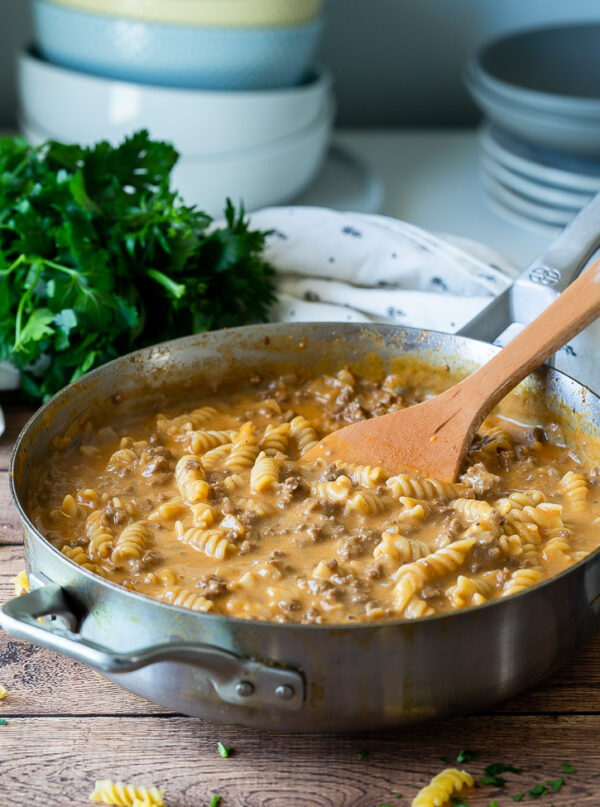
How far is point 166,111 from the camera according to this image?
3982mm

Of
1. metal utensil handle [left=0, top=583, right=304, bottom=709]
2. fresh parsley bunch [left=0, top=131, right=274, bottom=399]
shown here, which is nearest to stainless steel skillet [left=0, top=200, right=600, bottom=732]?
metal utensil handle [left=0, top=583, right=304, bottom=709]

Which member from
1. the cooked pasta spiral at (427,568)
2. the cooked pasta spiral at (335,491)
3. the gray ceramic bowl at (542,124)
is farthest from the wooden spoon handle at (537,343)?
the gray ceramic bowl at (542,124)

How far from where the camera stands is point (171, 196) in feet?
10.7

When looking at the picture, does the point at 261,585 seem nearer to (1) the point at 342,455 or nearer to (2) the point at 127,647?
(2) the point at 127,647

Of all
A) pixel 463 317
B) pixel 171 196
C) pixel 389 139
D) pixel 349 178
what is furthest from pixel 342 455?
pixel 389 139

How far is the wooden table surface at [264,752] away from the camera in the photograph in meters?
1.96

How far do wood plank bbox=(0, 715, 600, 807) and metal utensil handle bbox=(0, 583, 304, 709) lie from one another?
208mm

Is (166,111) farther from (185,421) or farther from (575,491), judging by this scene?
(575,491)

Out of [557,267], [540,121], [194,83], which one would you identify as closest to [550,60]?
[540,121]

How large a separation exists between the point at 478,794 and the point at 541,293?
4.55ft

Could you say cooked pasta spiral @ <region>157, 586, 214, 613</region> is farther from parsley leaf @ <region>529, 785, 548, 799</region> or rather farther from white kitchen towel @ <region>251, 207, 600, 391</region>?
white kitchen towel @ <region>251, 207, 600, 391</region>

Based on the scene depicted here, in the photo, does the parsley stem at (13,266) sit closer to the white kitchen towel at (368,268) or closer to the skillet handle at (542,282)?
the white kitchen towel at (368,268)

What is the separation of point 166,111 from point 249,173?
396 mm

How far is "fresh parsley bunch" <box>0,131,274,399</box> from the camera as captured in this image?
3119 mm
